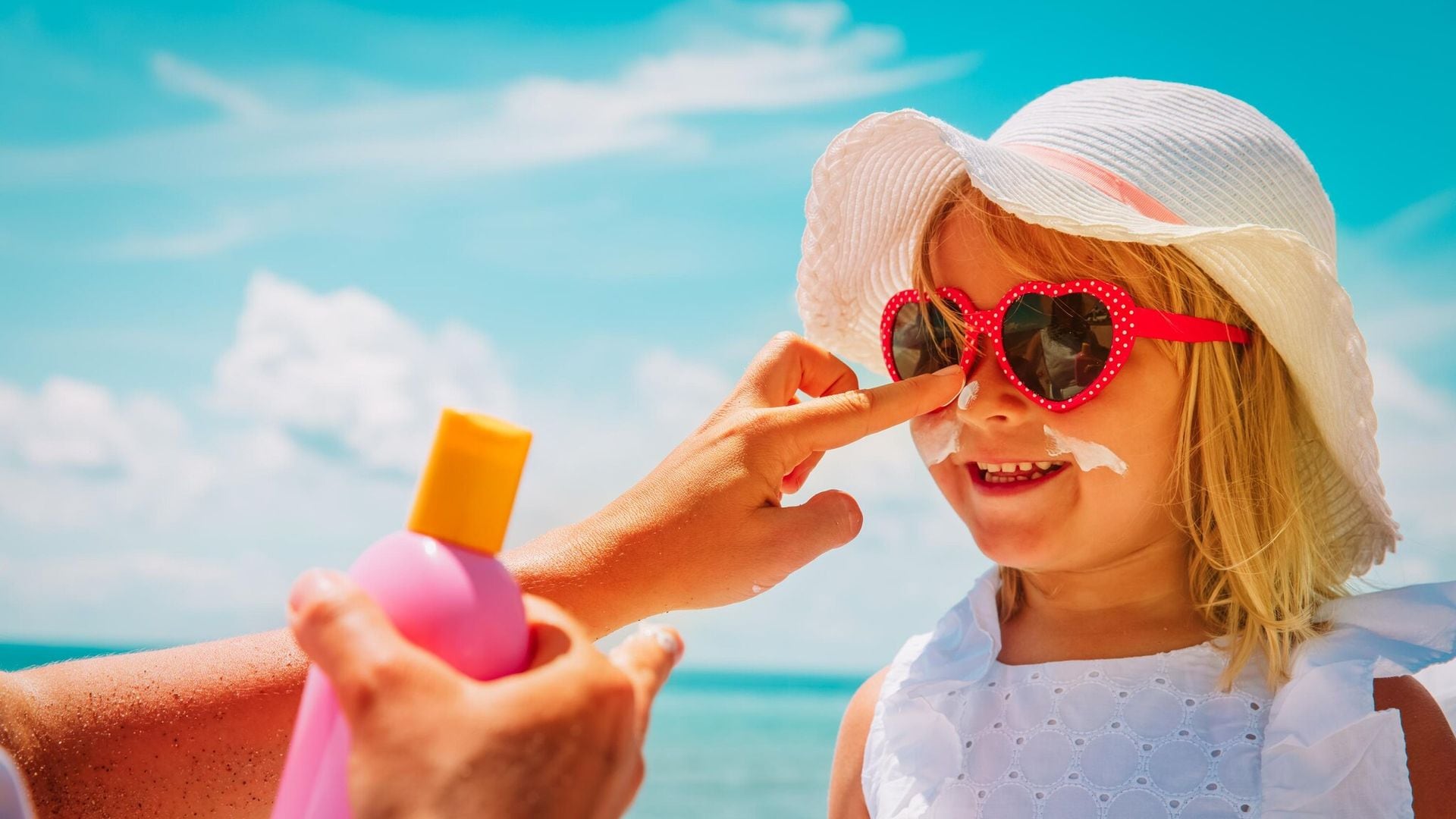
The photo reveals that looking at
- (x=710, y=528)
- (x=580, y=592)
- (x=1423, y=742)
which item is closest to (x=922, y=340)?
(x=710, y=528)

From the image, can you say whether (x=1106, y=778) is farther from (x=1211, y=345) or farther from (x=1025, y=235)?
(x=1025, y=235)

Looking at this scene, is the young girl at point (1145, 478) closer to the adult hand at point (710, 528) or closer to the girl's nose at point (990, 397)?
the girl's nose at point (990, 397)

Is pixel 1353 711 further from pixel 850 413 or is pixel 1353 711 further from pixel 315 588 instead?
pixel 315 588

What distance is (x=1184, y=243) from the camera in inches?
98.1

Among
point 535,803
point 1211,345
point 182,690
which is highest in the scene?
point 1211,345

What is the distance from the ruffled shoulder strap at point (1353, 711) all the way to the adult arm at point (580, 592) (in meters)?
1.02

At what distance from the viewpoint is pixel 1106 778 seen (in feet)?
8.34

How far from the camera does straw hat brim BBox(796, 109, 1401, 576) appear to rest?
250 cm

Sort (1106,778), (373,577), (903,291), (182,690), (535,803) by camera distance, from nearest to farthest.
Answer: (535,803)
(373,577)
(182,690)
(1106,778)
(903,291)

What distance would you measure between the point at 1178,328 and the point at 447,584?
213 cm

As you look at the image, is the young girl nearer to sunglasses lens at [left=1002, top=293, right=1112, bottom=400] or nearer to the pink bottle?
sunglasses lens at [left=1002, top=293, right=1112, bottom=400]

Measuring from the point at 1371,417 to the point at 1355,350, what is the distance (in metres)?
0.18

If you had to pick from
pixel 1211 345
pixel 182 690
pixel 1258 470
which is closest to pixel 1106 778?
pixel 1258 470

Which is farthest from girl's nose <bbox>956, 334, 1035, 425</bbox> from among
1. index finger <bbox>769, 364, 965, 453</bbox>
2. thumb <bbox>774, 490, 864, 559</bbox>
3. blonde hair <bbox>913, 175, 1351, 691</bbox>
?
thumb <bbox>774, 490, 864, 559</bbox>
